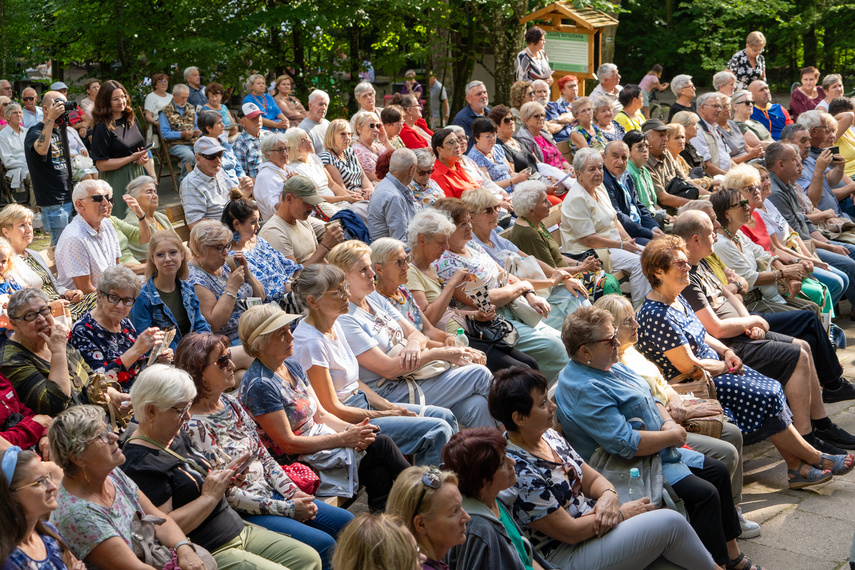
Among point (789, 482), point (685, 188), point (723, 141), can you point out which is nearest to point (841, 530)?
point (789, 482)

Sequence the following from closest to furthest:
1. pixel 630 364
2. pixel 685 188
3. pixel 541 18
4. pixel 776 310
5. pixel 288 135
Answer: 1. pixel 630 364
2. pixel 776 310
3. pixel 288 135
4. pixel 685 188
5. pixel 541 18

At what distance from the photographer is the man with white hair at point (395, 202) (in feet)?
21.8

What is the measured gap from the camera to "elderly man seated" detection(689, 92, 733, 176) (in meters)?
9.80

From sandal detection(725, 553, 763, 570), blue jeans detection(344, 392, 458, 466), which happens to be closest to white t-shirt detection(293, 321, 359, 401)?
blue jeans detection(344, 392, 458, 466)

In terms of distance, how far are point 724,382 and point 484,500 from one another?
102 inches

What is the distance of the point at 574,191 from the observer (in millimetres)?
7078

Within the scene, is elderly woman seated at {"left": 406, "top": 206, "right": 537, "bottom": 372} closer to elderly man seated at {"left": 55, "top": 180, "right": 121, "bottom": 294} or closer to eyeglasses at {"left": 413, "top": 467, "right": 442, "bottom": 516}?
elderly man seated at {"left": 55, "top": 180, "right": 121, "bottom": 294}

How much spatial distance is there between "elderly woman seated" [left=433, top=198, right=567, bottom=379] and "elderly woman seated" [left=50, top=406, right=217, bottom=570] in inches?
117

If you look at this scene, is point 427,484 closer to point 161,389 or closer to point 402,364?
point 161,389

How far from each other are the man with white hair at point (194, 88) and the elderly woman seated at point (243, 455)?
7.76 m

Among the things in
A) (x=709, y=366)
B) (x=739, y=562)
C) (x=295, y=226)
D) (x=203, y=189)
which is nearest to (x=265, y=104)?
(x=203, y=189)

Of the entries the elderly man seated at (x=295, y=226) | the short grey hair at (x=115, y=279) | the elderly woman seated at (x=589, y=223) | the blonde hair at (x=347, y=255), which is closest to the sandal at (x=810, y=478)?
the elderly woman seated at (x=589, y=223)

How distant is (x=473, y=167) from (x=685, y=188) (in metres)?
2.18

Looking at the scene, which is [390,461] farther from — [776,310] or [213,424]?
[776,310]
